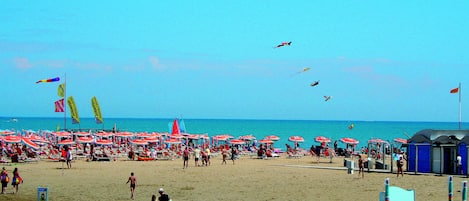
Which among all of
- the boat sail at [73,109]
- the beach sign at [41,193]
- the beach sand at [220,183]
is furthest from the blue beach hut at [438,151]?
the boat sail at [73,109]

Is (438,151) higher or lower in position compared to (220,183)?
higher

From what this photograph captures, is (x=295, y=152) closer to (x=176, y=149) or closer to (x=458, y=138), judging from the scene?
(x=176, y=149)

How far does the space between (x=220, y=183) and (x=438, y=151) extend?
9729 millimetres

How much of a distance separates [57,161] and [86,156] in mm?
2626

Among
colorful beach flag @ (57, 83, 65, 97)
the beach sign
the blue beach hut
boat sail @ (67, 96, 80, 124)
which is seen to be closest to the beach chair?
the beach sign

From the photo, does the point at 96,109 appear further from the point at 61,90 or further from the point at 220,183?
the point at 220,183

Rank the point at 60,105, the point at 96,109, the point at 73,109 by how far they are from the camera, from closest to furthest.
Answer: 1. the point at 60,105
2. the point at 73,109
3. the point at 96,109

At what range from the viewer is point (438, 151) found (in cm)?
2802

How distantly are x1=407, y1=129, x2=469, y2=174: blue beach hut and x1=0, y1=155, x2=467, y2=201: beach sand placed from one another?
0.94 m

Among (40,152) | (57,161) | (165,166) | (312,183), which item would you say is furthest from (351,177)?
(40,152)

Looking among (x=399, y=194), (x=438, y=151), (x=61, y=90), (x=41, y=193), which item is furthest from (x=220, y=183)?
(x=61, y=90)

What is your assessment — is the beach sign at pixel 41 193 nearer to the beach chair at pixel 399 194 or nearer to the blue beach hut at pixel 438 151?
the beach chair at pixel 399 194

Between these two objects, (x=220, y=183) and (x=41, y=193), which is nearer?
(x=41, y=193)

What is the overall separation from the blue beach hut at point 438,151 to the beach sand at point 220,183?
94 cm
